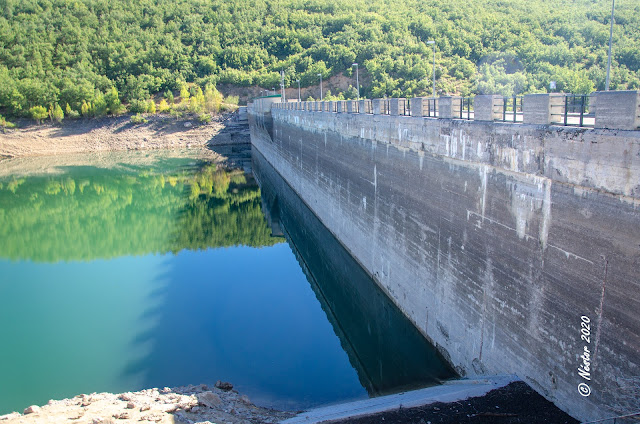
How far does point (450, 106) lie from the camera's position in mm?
12461

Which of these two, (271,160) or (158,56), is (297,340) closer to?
(271,160)

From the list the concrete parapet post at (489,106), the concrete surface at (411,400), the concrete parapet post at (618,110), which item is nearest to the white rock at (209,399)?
the concrete surface at (411,400)

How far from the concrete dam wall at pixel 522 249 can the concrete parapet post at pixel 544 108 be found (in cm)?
27

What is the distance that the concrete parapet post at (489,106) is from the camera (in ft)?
33.6

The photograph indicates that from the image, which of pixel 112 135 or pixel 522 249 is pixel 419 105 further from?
pixel 112 135

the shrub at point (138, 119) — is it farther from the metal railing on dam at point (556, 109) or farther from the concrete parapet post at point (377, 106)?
the metal railing on dam at point (556, 109)

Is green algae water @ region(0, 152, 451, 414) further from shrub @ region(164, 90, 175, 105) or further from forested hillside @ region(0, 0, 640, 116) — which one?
shrub @ region(164, 90, 175, 105)

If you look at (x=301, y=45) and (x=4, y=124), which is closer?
(x=4, y=124)

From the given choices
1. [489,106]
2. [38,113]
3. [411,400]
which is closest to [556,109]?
[489,106]

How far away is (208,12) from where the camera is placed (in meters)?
116

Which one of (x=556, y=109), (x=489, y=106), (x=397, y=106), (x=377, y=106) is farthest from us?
(x=377, y=106)

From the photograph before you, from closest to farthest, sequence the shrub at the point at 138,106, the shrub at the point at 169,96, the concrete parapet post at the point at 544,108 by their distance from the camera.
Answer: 1. the concrete parapet post at the point at 544,108
2. the shrub at the point at 138,106
3. the shrub at the point at 169,96

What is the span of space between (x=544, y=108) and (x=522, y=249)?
2.30m

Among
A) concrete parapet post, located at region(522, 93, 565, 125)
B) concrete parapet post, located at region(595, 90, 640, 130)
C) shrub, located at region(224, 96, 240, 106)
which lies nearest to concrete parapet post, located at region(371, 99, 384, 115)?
concrete parapet post, located at region(522, 93, 565, 125)
